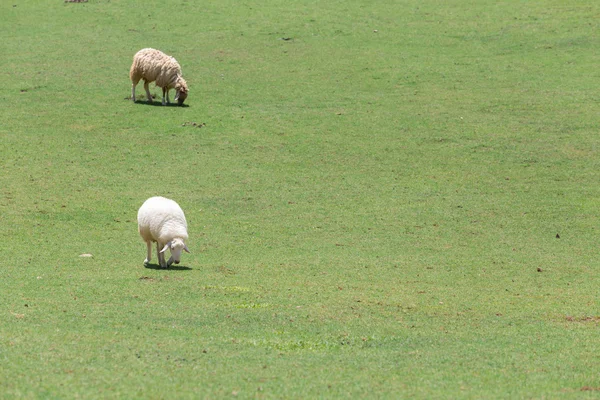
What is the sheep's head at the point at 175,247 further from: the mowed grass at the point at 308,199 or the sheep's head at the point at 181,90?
the sheep's head at the point at 181,90

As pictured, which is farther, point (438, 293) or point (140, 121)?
point (140, 121)

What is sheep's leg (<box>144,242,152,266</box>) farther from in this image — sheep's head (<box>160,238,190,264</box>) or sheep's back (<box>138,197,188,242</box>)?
sheep's head (<box>160,238,190,264</box>)

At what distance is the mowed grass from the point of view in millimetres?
8883

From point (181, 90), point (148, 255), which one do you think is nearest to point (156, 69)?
point (181, 90)

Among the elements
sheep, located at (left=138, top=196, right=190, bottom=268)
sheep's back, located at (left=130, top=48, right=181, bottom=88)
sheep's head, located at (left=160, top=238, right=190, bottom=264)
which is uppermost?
sheep, located at (left=138, top=196, right=190, bottom=268)

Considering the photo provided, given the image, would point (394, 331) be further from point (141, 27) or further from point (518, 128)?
point (141, 27)

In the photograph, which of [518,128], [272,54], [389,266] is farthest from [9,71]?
[389,266]

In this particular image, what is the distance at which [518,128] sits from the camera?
2417 cm

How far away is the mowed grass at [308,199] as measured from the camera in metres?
8.88

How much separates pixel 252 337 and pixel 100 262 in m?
5.14

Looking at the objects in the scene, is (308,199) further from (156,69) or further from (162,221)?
(156,69)

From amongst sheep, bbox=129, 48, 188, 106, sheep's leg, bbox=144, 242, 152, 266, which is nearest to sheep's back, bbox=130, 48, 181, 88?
sheep, bbox=129, 48, 188, 106

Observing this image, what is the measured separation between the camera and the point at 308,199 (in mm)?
19156

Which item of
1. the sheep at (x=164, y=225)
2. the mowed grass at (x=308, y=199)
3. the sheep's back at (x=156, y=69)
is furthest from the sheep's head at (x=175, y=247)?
the sheep's back at (x=156, y=69)
